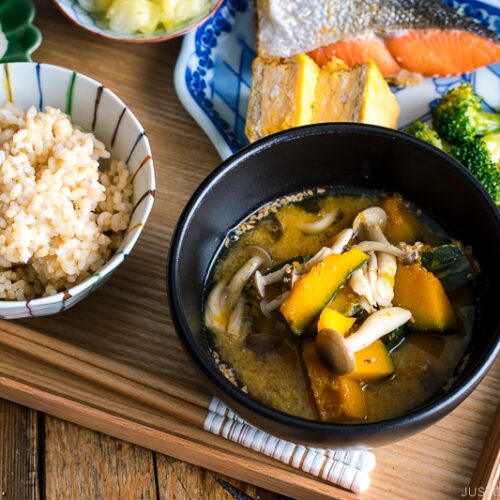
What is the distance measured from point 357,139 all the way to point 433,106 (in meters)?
0.72

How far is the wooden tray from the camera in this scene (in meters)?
1.78

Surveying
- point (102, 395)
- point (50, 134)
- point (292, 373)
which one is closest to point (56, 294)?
point (102, 395)

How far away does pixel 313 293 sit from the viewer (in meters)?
1.64

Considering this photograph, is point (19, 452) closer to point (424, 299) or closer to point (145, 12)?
point (424, 299)

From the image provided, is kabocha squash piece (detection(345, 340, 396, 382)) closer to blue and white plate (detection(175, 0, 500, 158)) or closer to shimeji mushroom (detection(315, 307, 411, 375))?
shimeji mushroom (detection(315, 307, 411, 375))

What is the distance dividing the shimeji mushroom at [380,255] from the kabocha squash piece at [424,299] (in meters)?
0.03

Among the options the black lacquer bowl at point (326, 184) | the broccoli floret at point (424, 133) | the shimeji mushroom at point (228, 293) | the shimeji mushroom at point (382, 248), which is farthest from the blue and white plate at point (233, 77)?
the shimeji mushroom at point (382, 248)

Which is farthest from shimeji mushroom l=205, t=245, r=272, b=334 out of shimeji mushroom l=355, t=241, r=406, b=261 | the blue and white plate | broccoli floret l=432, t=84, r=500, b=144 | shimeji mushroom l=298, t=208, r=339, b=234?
broccoli floret l=432, t=84, r=500, b=144

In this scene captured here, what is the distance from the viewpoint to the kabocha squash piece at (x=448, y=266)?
175 centimetres

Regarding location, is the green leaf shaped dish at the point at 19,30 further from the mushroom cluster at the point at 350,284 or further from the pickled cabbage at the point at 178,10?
the mushroom cluster at the point at 350,284

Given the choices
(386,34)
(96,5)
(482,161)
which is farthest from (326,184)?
(96,5)

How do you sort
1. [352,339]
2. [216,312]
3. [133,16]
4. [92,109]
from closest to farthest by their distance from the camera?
[352,339]
[216,312]
[92,109]
[133,16]

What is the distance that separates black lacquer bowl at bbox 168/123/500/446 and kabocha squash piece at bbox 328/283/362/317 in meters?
0.26

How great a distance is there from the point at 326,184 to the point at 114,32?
3.04 feet
